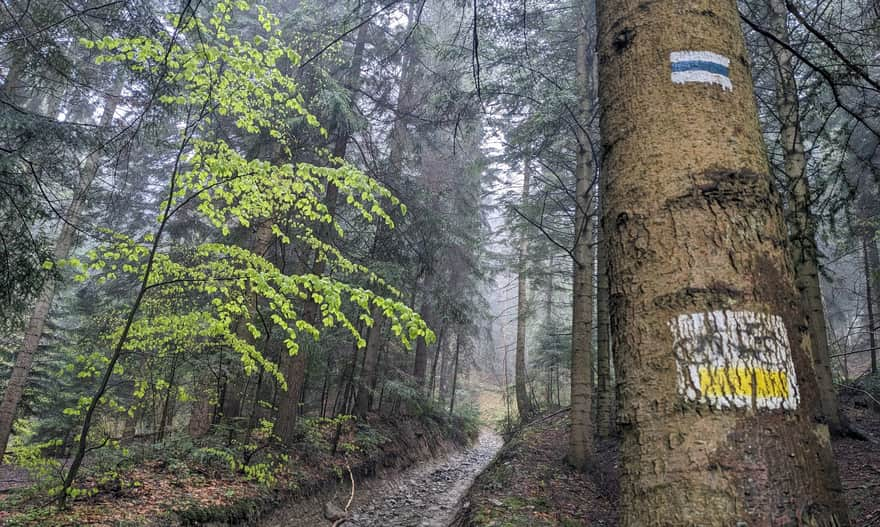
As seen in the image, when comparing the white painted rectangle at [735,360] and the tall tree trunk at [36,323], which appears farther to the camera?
the tall tree trunk at [36,323]

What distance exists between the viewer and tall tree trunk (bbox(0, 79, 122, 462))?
873 centimetres

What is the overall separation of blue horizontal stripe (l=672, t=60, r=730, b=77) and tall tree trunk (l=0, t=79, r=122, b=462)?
9.67 m

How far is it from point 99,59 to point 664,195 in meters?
5.76

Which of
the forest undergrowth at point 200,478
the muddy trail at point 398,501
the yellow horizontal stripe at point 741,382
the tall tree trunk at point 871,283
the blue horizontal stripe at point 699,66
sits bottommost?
the muddy trail at point 398,501

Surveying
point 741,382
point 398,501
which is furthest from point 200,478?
point 741,382

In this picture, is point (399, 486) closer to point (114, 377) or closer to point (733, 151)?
point (114, 377)

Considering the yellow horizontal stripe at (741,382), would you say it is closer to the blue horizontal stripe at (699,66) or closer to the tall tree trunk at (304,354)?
the blue horizontal stripe at (699,66)

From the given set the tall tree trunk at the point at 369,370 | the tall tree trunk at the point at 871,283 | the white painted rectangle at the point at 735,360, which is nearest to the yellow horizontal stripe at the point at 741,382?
the white painted rectangle at the point at 735,360

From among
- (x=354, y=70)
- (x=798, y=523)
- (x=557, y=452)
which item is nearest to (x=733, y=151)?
(x=798, y=523)

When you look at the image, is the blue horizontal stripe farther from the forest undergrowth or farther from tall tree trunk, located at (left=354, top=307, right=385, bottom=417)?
tall tree trunk, located at (left=354, top=307, right=385, bottom=417)

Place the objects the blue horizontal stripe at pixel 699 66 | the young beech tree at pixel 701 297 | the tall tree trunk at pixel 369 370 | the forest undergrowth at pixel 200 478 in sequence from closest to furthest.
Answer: the young beech tree at pixel 701 297, the blue horizontal stripe at pixel 699 66, the forest undergrowth at pixel 200 478, the tall tree trunk at pixel 369 370

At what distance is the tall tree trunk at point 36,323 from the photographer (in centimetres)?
873

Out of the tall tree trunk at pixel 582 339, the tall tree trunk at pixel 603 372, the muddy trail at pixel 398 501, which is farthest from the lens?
the tall tree trunk at pixel 603 372

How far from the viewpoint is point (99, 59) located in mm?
4594
